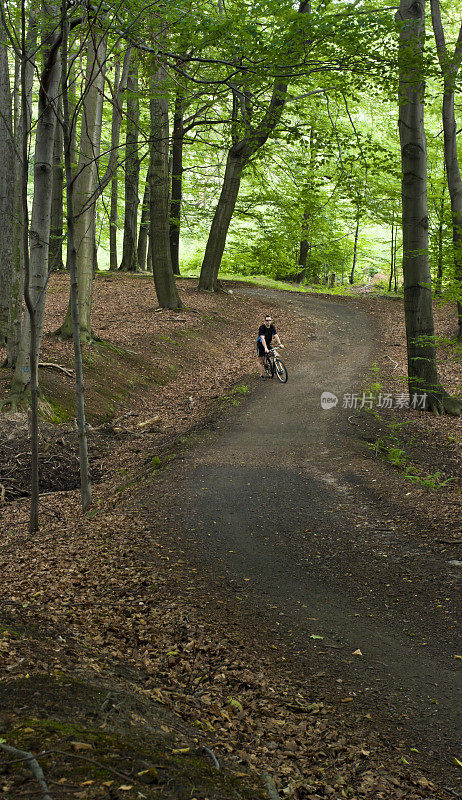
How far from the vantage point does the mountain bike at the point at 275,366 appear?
14.1 meters

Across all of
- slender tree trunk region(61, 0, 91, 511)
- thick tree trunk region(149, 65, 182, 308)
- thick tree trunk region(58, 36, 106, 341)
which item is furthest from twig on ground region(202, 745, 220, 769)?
thick tree trunk region(149, 65, 182, 308)

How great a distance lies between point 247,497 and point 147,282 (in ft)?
58.2

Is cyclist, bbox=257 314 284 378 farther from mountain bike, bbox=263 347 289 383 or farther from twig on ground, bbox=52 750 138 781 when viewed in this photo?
twig on ground, bbox=52 750 138 781

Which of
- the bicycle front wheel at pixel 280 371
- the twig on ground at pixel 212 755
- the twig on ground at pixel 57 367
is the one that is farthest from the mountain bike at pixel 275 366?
the twig on ground at pixel 212 755

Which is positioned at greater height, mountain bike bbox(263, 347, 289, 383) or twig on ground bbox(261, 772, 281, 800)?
mountain bike bbox(263, 347, 289, 383)

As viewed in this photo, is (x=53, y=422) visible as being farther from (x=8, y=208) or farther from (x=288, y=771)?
(x=288, y=771)

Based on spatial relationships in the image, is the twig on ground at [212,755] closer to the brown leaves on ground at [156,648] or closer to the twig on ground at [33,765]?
the brown leaves on ground at [156,648]

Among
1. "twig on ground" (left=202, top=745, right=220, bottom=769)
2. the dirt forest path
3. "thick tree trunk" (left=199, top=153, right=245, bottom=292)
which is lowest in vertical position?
the dirt forest path

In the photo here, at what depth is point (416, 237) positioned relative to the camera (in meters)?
10.6

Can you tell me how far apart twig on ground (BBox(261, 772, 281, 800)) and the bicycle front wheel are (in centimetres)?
1183

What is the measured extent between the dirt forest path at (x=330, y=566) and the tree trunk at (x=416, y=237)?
6.28ft

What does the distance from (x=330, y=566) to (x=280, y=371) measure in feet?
29.3

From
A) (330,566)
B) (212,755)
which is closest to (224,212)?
(330,566)

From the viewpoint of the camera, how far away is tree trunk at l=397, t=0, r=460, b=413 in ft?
32.7
